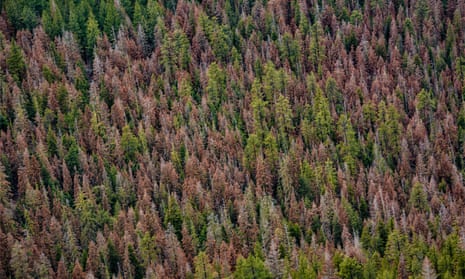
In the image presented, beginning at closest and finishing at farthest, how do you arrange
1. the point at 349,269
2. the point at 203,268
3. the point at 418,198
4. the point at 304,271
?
the point at 349,269, the point at 304,271, the point at 203,268, the point at 418,198

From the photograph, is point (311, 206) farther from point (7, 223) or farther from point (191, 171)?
point (7, 223)

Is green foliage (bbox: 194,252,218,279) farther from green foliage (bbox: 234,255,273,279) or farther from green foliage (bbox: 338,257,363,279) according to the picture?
green foliage (bbox: 338,257,363,279)

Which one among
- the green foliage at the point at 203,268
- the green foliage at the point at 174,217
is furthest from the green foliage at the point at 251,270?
the green foliage at the point at 174,217

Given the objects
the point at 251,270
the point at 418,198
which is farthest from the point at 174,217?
the point at 418,198

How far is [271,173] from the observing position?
198125 millimetres

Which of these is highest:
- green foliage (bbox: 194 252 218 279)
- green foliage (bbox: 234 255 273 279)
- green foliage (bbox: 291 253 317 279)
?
green foliage (bbox: 234 255 273 279)

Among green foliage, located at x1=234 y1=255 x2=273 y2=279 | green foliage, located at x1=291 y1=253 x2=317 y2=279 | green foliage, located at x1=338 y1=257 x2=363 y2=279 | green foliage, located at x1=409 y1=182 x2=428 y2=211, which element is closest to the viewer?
green foliage, located at x1=338 y1=257 x2=363 y2=279

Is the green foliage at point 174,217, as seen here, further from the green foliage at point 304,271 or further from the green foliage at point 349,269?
the green foliage at point 349,269

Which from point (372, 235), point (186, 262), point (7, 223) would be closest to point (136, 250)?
point (186, 262)

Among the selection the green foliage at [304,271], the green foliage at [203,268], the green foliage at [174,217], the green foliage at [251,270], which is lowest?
the green foliage at [174,217]

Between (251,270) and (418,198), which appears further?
(418,198)

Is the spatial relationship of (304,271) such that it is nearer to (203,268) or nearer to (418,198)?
(203,268)

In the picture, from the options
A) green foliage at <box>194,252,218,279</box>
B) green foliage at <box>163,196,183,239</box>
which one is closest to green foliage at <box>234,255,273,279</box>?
green foliage at <box>194,252,218,279</box>

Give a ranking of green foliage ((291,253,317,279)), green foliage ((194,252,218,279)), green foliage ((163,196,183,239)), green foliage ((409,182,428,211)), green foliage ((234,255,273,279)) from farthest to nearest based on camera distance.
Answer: green foliage ((409,182,428,211))
green foliage ((163,196,183,239))
green foliage ((194,252,218,279))
green foliage ((234,255,273,279))
green foliage ((291,253,317,279))
